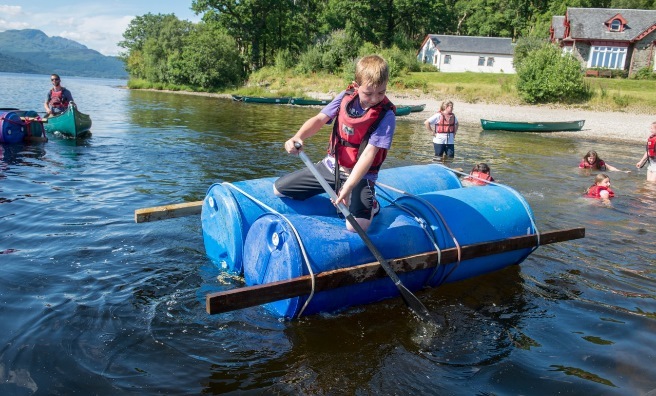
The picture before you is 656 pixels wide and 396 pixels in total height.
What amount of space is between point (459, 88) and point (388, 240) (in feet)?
130

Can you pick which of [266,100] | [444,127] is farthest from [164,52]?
[444,127]

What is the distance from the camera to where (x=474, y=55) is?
2483 inches

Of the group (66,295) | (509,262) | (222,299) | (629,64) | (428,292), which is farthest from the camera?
(629,64)

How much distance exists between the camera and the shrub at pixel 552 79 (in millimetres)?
36094

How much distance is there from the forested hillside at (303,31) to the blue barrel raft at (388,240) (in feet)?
154

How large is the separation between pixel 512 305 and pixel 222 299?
11.9 feet

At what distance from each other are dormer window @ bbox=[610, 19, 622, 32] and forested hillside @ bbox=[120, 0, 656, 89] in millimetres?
7198

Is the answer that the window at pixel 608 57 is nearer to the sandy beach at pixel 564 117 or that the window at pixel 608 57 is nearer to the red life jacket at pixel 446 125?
the sandy beach at pixel 564 117

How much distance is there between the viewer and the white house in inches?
2466

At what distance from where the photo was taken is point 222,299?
417 centimetres

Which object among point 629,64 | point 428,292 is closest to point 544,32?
point 629,64

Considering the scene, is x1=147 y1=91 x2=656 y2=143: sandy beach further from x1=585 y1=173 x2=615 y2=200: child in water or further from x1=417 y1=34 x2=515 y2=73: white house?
x1=417 y1=34 x2=515 y2=73: white house

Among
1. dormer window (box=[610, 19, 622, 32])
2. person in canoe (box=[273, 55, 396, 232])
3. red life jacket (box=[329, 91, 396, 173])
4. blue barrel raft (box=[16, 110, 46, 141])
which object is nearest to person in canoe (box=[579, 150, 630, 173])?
person in canoe (box=[273, 55, 396, 232])

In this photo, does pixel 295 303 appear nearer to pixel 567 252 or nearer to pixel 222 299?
pixel 222 299
